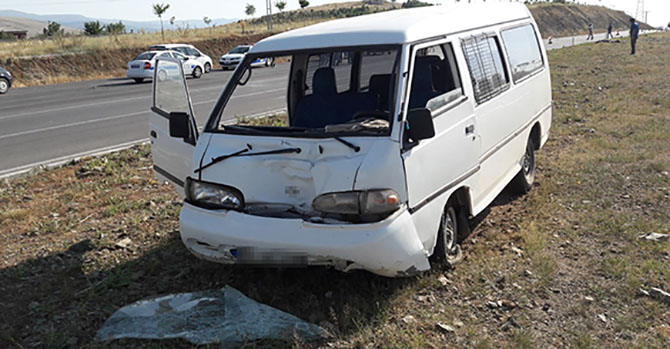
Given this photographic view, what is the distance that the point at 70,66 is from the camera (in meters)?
35.8

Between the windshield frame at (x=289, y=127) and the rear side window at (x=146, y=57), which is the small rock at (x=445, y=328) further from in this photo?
the rear side window at (x=146, y=57)

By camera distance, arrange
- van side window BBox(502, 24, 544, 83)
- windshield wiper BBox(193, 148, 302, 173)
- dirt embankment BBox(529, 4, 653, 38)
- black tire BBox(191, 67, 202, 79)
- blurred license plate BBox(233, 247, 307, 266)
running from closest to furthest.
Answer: blurred license plate BBox(233, 247, 307, 266) < windshield wiper BBox(193, 148, 302, 173) < van side window BBox(502, 24, 544, 83) < black tire BBox(191, 67, 202, 79) < dirt embankment BBox(529, 4, 653, 38)

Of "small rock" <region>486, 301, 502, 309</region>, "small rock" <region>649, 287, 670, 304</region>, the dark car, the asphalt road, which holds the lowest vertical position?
"small rock" <region>649, 287, 670, 304</region>

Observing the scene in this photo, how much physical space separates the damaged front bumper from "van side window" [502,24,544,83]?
3.13m

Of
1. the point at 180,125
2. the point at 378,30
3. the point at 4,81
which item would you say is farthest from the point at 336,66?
the point at 4,81

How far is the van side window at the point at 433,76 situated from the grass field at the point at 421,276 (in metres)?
1.35

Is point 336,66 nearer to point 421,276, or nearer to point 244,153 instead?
point 244,153

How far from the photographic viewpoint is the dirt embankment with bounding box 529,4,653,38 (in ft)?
291

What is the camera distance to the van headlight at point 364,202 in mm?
3838

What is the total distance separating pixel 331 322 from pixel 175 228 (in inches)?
103

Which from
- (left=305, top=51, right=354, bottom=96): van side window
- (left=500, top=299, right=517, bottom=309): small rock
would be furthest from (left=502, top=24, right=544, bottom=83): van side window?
(left=500, top=299, right=517, bottom=309): small rock

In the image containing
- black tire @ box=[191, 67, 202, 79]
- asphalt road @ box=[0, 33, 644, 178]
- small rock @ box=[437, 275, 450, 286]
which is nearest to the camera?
small rock @ box=[437, 275, 450, 286]

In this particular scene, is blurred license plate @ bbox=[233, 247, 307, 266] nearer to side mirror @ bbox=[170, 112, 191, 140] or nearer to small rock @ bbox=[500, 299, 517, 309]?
side mirror @ bbox=[170, 112, 191, 140]

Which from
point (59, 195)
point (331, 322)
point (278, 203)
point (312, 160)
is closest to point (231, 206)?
point (278, 203)
